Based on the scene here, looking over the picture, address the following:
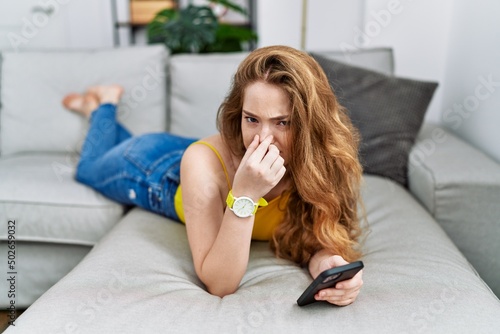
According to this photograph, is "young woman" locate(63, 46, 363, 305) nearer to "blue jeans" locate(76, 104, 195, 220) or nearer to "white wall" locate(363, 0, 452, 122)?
"blue jeans" locate(76, 104, 195, 220)

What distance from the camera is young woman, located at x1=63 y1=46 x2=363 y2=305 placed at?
102cm

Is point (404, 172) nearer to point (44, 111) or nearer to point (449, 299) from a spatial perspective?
point (449, 299)

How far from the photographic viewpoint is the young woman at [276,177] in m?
1.02

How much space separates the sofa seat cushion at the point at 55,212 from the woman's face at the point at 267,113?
803 mm

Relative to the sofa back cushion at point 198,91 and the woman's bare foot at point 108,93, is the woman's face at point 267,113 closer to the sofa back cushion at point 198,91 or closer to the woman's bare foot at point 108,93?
the sofa back cushion at point 198,91

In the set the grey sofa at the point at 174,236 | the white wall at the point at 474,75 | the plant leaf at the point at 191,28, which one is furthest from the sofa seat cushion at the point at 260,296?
the plant leaf at the point at 191,28

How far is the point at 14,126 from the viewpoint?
6.91ft

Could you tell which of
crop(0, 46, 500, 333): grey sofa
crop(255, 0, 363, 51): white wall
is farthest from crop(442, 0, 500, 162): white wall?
crop(255, 0, 363, 51): white wall

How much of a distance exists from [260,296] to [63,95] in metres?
1.48

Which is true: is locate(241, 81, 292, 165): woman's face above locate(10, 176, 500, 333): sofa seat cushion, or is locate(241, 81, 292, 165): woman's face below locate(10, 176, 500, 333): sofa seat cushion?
above

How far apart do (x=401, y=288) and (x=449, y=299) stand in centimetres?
10

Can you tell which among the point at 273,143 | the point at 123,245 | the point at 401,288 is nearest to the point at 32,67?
the point at 123,245

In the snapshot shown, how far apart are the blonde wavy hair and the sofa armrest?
418mm

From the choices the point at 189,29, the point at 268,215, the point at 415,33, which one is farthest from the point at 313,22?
the point at 268,215
